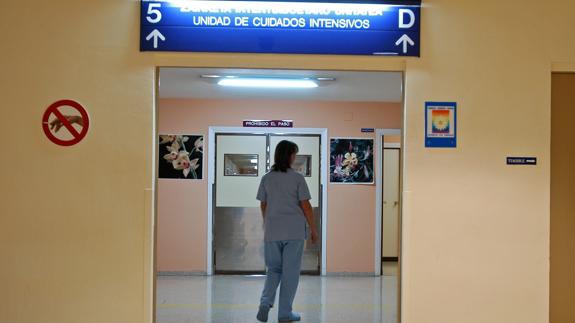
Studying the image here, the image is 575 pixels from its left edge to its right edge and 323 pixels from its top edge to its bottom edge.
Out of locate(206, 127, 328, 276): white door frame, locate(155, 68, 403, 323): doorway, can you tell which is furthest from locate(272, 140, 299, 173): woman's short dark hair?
locate(206, 127, 328, 276): white door frame

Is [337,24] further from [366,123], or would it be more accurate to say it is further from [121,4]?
[366,123]

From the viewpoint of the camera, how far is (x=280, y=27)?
4.02 metres

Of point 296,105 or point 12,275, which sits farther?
point 296,105

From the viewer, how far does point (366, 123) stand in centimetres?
877

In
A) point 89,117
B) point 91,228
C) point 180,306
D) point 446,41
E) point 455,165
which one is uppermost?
point 446,41

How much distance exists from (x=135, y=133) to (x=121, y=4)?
2.85 feet

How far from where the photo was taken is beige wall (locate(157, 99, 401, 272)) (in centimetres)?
860

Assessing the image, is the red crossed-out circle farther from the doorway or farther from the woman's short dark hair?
the doorway

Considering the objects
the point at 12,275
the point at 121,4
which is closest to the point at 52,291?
the point at 12,275

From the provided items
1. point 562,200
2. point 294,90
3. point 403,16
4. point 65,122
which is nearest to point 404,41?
point 403,16

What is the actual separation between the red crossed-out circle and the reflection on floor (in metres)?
2.57

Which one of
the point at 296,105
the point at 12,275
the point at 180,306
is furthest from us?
the point at 296,105

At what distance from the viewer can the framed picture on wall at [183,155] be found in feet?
28.3

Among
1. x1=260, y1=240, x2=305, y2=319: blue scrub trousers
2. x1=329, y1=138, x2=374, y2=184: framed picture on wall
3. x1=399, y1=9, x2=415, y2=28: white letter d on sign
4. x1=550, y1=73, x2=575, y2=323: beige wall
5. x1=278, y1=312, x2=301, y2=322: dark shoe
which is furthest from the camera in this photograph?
x1=329, y1=138, x2=374, y2=184: framed picture on wall
